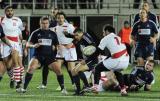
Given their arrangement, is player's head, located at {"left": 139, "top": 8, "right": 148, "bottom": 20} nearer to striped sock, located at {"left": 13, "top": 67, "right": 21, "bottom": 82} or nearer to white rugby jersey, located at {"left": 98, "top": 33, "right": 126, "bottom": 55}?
white rugby jersey, located at {"left": 98, "top": 33, "right": 126, "bottom": 55}

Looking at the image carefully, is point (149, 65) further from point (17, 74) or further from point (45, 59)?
point (17, 74)

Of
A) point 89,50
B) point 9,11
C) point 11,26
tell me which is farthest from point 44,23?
point 11,26

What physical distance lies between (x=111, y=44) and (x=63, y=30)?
9.37 ft

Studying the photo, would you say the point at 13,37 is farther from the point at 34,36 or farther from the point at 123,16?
the point at 123,16

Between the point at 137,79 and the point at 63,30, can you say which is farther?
the point at 63,30

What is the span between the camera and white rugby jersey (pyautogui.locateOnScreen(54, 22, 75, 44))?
2027cm

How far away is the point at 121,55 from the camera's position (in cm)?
1791

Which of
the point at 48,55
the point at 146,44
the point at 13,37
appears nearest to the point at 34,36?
the point at 48,55

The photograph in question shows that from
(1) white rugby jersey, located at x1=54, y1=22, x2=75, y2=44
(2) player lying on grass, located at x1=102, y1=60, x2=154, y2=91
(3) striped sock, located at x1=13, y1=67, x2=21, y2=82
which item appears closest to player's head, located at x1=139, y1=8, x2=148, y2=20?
(2) player lying on grass, located at x1=102, y1=60, x2=154, y2=91

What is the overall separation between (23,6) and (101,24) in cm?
399

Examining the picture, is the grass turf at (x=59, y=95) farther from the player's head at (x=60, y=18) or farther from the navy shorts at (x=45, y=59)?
the player's head at (x=60, y=18)

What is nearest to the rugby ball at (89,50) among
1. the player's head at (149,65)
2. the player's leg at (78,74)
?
the player's leg at (78,74)

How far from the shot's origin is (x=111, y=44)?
17.7 meters

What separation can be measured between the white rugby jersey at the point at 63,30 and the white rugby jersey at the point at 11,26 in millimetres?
1179
